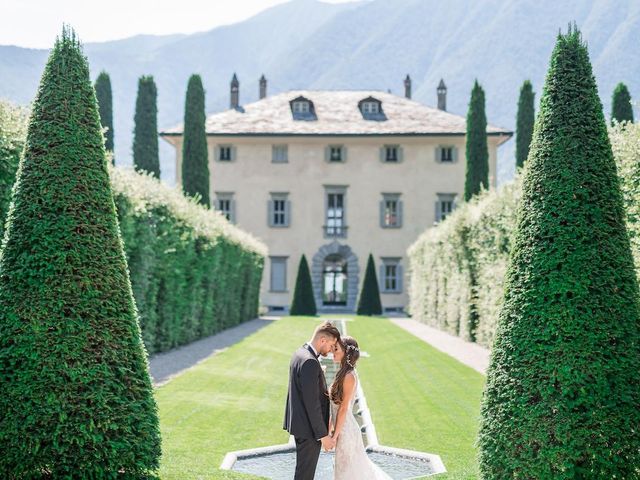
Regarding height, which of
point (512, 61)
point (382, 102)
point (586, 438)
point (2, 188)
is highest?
point (512, 61)

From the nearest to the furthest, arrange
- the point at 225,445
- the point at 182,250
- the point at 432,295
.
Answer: the point at 225,445, the point at 182,250, the point at 432,295

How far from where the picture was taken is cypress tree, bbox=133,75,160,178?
4062 centimetres

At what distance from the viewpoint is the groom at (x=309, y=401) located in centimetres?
509

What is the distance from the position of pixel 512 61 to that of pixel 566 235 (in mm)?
201208

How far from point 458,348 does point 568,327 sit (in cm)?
1449

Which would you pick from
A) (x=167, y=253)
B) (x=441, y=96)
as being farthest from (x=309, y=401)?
(x=441, y=96)

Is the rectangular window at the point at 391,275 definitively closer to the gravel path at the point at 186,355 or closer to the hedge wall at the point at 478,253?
the hedge wall at the point at 478,253

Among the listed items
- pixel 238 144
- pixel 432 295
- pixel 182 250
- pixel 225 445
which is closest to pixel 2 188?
pixel 225 445

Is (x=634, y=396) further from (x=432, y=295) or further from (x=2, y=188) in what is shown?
(x=432, y=295)

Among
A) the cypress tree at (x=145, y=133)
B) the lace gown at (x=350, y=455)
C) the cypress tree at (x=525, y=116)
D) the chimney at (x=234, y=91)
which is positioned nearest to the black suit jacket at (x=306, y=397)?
the lace gown at (x=350, y=455)

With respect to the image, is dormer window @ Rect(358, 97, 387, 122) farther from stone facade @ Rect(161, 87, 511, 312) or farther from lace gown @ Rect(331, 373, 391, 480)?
lace gown @ Rect(331, 373, 391, 480)

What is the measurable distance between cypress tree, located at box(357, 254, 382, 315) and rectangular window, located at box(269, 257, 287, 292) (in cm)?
604

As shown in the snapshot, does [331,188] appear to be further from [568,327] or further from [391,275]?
[568,327]

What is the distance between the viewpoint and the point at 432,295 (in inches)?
1171
